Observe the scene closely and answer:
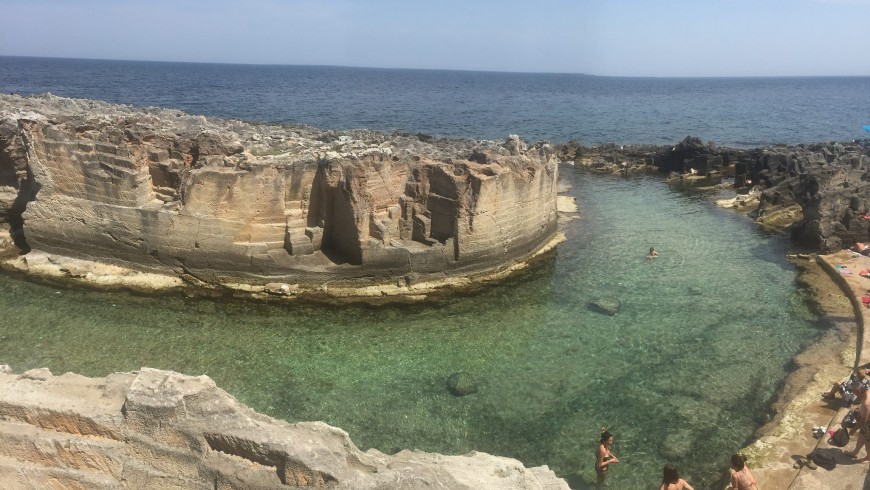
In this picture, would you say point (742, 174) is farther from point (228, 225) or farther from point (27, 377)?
point (27, 377)

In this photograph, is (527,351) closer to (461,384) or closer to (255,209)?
(461,384)

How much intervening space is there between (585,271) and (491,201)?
4.19 metres

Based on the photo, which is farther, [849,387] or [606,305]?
[606,305]

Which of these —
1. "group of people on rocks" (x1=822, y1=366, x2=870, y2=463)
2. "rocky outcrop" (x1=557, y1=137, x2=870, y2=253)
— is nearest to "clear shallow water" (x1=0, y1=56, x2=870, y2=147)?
"rocky outcrop" (x1=557, y1=137, x2=870, y2=253)

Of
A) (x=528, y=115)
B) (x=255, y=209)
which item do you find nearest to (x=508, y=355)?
(x=255, y=209)

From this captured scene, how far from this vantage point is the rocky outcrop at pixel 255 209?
15.3 metres

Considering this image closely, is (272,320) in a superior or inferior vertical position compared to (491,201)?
inferior

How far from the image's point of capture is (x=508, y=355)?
13.0m

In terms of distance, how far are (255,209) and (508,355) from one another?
8015mm

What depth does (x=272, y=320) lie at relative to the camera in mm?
14195

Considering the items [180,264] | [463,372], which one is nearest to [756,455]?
[463,372]

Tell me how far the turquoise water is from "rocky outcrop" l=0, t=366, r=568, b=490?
13.9 feet

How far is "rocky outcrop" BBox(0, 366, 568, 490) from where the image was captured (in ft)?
18.7

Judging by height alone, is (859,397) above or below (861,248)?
below
